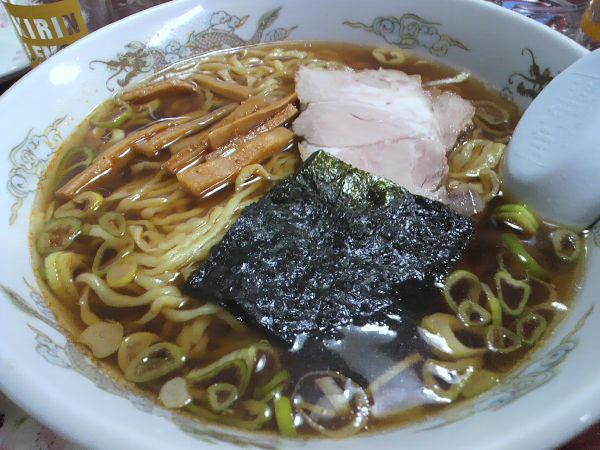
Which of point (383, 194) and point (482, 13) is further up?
point (482, 13)

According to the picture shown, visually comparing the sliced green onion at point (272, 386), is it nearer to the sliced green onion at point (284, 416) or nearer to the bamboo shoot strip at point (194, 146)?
the sliced green onion at point (284, 416)

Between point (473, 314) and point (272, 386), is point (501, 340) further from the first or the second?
point (272, 386)

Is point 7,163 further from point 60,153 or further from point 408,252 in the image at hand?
point 408,252

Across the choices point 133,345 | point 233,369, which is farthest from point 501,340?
point 133,345

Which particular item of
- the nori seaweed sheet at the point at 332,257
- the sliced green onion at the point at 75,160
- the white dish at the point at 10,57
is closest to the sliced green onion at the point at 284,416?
the nori seaweed sheet at the point at 332,257

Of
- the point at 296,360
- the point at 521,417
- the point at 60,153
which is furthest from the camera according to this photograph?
the point at 60,153

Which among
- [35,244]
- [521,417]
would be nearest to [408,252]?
[521,417]
